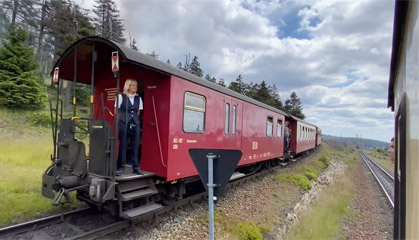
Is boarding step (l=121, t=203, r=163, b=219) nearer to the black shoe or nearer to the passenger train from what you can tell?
the passenger train

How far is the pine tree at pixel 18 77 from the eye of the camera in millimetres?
20688

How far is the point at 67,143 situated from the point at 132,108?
1485mm

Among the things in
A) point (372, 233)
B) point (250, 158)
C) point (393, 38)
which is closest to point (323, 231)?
point (372, 233)

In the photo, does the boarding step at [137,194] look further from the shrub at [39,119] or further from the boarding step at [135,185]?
the shrub at [39,119]

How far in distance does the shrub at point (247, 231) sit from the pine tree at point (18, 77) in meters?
21.5

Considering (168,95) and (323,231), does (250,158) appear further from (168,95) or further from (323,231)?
(168,95)

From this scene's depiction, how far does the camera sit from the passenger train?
5.02m

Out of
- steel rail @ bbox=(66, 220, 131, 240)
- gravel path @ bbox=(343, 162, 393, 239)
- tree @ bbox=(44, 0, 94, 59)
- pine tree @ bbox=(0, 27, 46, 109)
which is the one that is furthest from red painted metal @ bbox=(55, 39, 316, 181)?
tree @ bbox=(44, 0, 94, 59)

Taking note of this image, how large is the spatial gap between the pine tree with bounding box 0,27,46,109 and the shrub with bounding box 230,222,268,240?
21.5 m

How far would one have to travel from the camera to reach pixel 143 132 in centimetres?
639

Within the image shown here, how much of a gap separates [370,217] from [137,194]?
7.80 meters

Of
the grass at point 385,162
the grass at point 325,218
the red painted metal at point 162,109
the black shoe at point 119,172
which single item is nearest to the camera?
the black shoe at point 119,172

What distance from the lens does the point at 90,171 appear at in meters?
5.33

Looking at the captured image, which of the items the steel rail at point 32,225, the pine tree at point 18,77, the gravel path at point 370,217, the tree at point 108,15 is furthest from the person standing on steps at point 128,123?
the tree at point 108,15
